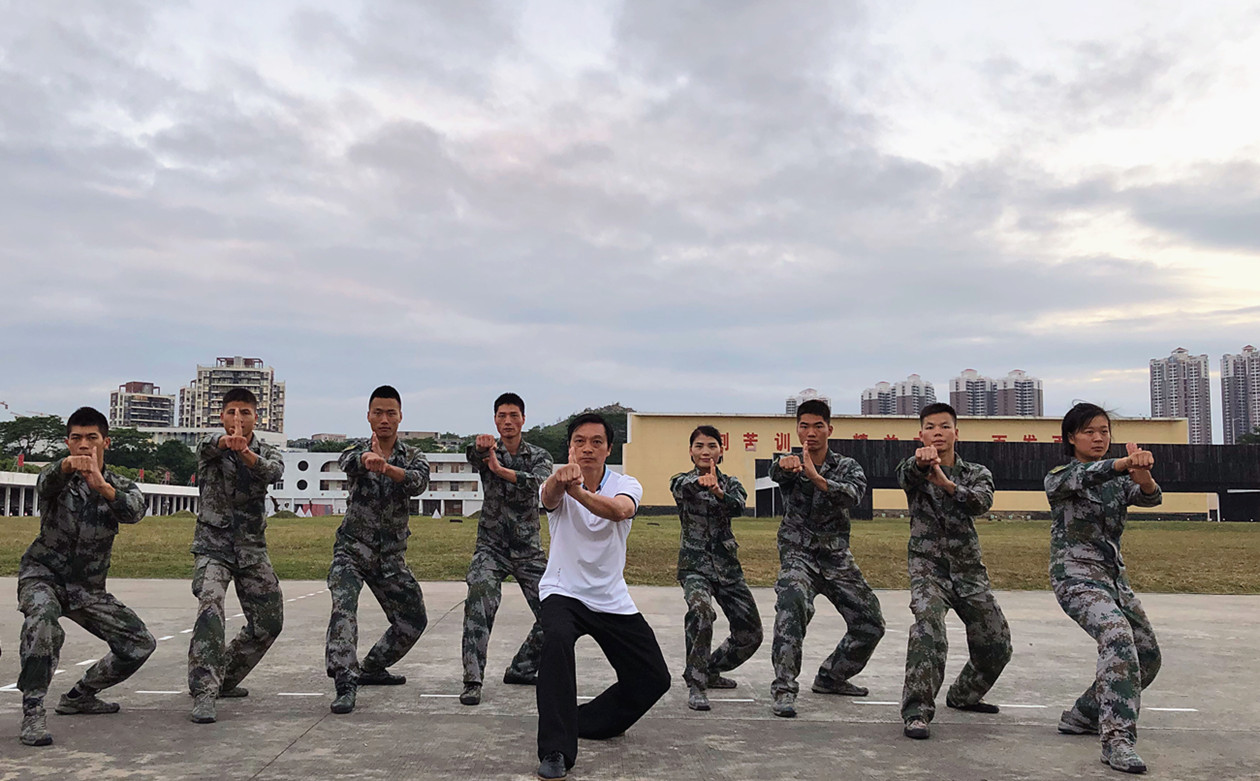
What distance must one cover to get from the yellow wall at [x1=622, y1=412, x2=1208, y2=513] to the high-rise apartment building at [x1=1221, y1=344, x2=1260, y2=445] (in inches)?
3195

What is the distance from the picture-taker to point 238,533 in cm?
692

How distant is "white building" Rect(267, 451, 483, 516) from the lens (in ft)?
319

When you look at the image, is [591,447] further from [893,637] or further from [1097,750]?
[893,637]

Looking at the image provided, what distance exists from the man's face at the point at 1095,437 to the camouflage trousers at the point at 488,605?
3.90 metres

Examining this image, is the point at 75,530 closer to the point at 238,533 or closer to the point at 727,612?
the point at 238,533

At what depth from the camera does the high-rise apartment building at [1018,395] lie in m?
141

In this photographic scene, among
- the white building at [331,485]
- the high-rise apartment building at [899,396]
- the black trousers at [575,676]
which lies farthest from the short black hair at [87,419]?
the high-rise apartment building at [899,396]

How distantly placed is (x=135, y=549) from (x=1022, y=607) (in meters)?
19.6

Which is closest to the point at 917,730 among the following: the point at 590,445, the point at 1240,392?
the point at 590,445

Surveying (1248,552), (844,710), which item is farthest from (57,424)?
(844,710)

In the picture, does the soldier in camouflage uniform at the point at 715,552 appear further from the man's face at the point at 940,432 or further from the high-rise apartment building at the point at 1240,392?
the high-rise apartment building at the point at 1240,392

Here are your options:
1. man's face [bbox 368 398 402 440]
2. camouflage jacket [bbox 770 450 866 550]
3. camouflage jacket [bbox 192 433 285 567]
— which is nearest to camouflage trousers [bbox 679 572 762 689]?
camouflage jacket [bbox 770 450 866 550]

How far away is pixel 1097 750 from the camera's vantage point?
5.72 metres

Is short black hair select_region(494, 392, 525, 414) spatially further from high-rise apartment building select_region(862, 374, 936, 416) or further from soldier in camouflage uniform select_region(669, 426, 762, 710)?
high-rise apartment building select_region(862, 374, 936, 416)
